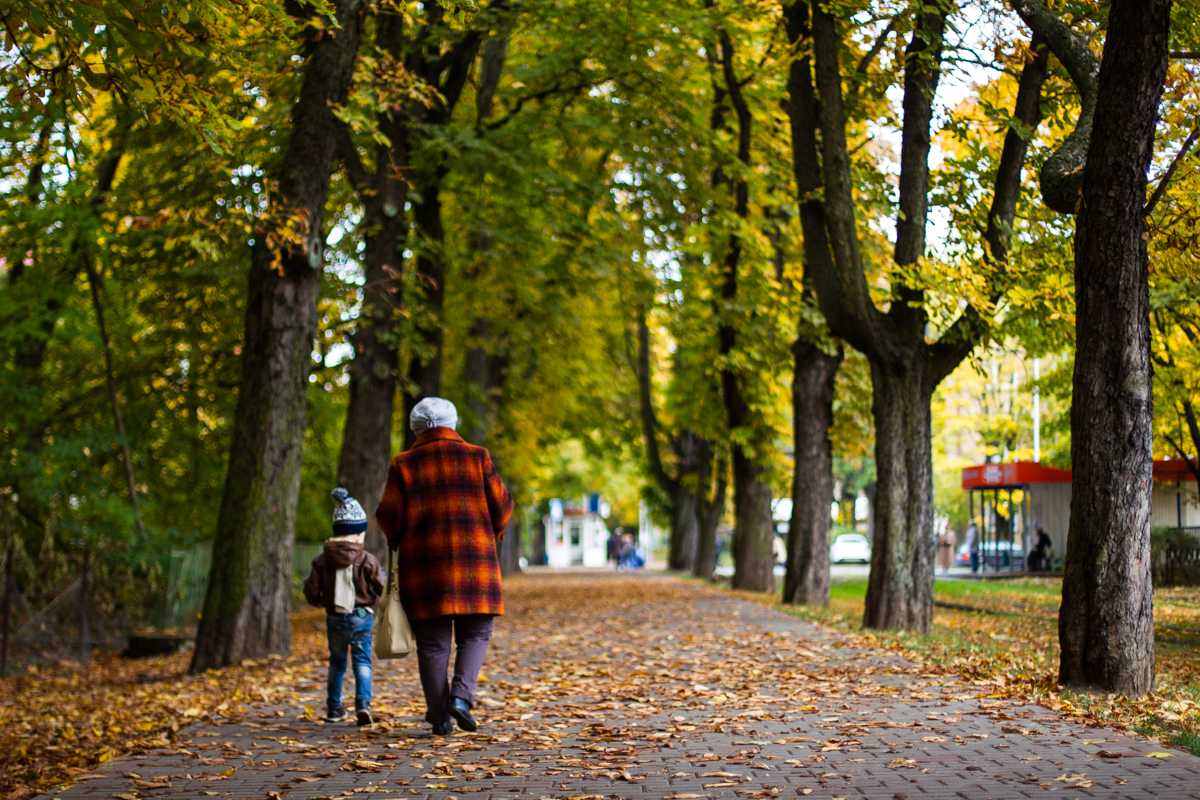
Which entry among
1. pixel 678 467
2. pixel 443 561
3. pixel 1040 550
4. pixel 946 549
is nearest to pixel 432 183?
pixel 443 561

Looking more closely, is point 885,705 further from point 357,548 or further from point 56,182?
point 56,182

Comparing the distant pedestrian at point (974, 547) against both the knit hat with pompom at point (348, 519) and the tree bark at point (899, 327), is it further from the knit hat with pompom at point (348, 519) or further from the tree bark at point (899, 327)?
the knit hat with pompom at point (348, 519)

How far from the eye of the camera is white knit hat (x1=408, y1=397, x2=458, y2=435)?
23.3 feet

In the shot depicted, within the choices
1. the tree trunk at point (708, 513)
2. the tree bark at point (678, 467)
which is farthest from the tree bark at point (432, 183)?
the tree trunk at point (708, 513)

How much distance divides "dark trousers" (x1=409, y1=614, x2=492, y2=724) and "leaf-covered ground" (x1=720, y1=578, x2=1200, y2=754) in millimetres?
3625

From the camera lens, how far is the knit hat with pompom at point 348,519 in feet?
24.5

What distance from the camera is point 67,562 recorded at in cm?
1498

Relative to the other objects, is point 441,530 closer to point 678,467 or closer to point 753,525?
point 753,525

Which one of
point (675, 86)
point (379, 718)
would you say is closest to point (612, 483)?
point (675, 86)

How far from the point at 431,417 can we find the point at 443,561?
90 cm

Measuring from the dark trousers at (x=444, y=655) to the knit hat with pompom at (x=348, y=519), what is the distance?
0.85 m

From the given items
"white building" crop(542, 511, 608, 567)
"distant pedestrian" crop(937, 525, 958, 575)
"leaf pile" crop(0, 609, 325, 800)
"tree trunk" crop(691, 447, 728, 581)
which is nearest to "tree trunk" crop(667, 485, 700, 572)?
"tree trunk" crop(691, 447, 728, 581)

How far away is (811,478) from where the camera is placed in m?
18.0

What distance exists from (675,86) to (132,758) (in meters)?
12.5
